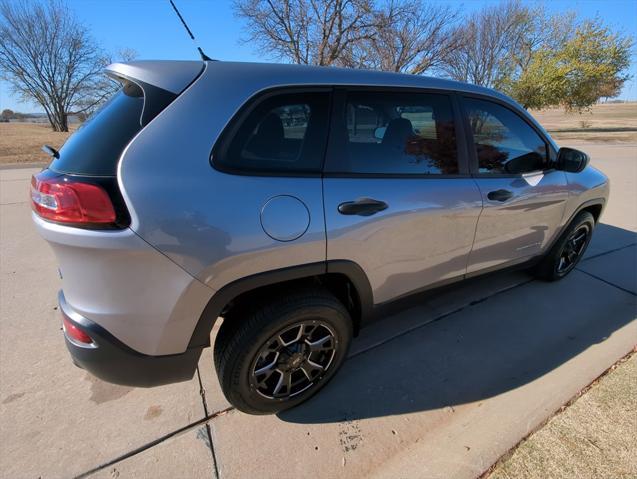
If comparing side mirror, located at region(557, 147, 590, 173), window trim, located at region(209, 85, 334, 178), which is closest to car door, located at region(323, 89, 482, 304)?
window trim, located at region(209, 85, 334, 178)

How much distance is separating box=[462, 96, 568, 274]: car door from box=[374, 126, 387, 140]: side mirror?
2.21ft

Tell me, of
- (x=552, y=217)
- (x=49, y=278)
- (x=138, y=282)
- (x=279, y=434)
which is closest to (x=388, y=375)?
(x=279, y=434)

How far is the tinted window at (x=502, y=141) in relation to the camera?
2.49 metres

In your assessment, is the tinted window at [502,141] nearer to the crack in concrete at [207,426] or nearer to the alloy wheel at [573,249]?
the alloy wheel at [573,249]

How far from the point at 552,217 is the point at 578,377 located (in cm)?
132

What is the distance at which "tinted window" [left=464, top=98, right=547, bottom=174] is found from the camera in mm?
2490

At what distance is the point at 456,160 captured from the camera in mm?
2348

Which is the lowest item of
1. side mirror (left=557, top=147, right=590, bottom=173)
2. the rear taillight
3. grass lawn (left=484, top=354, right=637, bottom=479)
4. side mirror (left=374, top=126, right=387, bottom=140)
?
grass lawn (left=484, top=354, right=637, bottom=479)

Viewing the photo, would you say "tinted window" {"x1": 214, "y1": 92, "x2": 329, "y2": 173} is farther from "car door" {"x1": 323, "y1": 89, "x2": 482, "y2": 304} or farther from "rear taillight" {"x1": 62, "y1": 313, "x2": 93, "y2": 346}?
"rear taillight" {"x1": 62, "y1": 313, "x2": 93, "y2": 346}

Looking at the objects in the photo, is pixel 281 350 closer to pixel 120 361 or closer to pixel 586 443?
pixel 120 361

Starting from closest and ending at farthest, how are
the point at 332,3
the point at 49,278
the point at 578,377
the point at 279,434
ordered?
the point at 279,434 < the point at 578,377 < the point at 49,278 < the point at 332,3

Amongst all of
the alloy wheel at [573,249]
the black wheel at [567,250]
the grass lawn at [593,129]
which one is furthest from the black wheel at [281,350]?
the grass lawn at [593,129]

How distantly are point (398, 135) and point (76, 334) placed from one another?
200 centimetres

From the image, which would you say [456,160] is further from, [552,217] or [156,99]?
[156,99]
